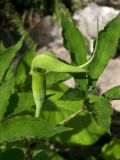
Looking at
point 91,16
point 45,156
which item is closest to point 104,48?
point 45,156

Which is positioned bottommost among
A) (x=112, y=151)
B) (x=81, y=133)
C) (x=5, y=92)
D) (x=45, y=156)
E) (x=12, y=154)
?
(x=112, y=151)

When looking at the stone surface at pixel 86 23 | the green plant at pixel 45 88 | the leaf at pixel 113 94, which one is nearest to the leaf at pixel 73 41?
the green plant at pixel 45 88

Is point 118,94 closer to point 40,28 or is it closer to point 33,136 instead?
point 33,136

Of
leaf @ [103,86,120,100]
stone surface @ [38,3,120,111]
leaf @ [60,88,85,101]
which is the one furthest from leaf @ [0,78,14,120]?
stone surface @ [38,3,120,111]

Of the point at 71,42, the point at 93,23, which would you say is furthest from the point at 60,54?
the point at 71,42

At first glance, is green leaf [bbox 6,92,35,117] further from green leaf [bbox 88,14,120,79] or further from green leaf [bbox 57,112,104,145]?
green leaf [bbox 57,112,104,145]

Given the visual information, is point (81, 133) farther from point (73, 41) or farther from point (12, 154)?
point (73, 41)
